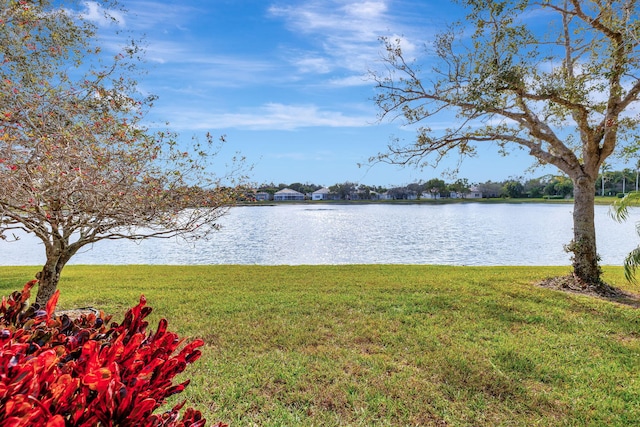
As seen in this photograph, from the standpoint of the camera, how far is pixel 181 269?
1030cm

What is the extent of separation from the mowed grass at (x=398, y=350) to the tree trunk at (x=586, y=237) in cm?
95

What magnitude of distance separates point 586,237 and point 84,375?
8723mm

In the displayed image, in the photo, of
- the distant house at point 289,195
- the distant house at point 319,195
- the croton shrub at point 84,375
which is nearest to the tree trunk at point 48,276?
the croton shrub at point 84,375

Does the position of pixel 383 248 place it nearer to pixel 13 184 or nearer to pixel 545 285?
pixel 545 285

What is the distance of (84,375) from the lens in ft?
3.47

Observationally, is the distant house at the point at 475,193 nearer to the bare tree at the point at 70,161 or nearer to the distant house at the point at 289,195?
the distant house at the point at 289,195

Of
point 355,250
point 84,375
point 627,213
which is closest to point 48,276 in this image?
point 84,375

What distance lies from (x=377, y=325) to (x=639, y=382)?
2.73 meters

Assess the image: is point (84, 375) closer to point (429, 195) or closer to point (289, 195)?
point (289, 195)

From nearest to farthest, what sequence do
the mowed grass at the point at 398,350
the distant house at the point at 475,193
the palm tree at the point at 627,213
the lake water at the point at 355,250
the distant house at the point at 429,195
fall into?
the mowed grass at the point at 398,350 < the palm tree at the point at 627,213 < the lake water at the point at 355,250 < the distant house at the point at 429,195 < the distant house at the point at 475,193

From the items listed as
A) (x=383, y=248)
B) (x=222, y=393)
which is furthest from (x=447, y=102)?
(x=383, y=248)

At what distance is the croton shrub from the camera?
36.9 inches

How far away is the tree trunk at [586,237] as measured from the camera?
7473mm

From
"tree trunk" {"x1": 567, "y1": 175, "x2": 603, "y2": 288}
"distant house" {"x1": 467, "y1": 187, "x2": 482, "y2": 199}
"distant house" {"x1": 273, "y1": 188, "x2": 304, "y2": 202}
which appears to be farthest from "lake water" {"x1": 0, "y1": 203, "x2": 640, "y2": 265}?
"distant house" {"x1": 467, "y1": 187, "x2": 482, "y2": 199}
